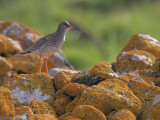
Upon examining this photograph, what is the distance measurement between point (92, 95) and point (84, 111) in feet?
1.57

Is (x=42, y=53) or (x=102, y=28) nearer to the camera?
(x=42, y=53)

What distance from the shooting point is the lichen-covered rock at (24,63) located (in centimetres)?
924

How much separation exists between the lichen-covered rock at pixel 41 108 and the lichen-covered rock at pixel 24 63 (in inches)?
140

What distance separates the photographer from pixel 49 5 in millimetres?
20062

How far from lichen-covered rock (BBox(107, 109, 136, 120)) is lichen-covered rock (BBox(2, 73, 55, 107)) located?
1290 mm

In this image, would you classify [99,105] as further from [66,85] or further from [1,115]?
[1,115]

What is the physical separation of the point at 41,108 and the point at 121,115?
1.26 meters

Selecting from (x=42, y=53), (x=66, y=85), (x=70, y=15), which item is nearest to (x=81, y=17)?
(x=70, y=15)

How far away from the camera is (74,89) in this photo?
601 cm

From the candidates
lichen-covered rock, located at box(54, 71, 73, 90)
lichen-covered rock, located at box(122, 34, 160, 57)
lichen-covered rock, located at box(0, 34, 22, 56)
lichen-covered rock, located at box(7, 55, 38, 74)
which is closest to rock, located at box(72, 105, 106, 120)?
lichen-covered rock, located at box(54, 71, 73, 90)

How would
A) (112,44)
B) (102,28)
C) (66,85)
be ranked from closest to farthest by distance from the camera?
(66,85)
(112,44)
(102,28)

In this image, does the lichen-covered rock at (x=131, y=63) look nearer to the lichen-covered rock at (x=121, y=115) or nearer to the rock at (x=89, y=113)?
the lichen-covered rock at (x=121, y=115)

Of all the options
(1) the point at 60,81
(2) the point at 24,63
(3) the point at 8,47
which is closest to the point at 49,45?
(2) the point at 24,63

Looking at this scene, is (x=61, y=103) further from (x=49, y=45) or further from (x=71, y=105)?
(x=49, y=45)
